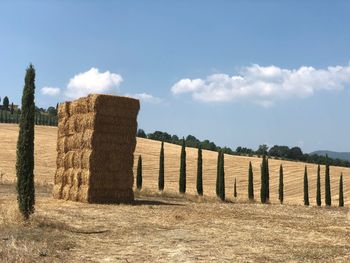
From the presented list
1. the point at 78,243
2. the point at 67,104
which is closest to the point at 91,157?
the point at 67,104

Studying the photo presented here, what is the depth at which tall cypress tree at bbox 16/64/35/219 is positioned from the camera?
15180 millimetres

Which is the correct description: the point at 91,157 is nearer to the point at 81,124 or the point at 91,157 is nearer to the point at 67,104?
the point at 81,124

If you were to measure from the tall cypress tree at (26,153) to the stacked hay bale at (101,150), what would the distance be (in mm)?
7732

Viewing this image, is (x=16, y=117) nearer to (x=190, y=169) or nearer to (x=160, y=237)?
(x=190, y=169)

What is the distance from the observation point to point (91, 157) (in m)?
23.5

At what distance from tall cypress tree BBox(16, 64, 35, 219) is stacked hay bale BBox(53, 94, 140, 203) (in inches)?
304

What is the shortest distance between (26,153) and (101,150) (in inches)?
328

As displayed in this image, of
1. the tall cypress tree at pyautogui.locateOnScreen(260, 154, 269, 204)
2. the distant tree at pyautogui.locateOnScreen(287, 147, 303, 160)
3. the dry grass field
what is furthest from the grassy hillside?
the distant tree at pyautogui.locateOnScreen(287, 147, 303, 160)

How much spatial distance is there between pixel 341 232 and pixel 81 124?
13.7 meters

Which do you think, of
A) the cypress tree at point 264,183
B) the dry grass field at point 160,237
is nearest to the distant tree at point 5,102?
the cypress tree at point 264,183

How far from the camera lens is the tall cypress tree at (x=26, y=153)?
15.2 m

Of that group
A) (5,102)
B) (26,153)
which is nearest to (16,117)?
(5,102)

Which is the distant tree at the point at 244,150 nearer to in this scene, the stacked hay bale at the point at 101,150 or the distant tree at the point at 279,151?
the distant tree at the point at 279,151

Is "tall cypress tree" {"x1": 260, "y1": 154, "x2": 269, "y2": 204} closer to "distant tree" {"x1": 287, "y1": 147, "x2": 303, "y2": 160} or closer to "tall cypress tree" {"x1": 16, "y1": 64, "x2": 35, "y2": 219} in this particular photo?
"tall cypress tree" {"x1": 16, "y1": 64, "x2": 35, "y2": 219}
